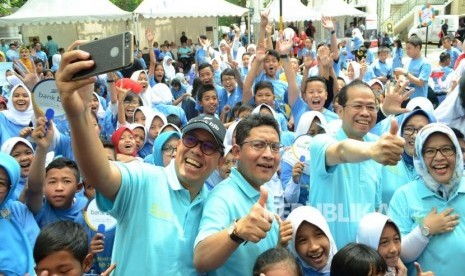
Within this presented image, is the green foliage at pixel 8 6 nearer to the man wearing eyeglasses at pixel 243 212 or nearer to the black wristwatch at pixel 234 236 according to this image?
the man wearing eyeglasses at pixel 243 212

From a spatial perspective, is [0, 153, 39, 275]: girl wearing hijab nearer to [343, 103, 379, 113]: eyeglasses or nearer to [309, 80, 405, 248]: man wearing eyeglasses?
[309, 80, 405, 248]: man wearing eyeglasses

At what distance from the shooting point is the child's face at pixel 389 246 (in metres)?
2.65

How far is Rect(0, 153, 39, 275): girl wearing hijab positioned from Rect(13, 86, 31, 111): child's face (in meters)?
2.60

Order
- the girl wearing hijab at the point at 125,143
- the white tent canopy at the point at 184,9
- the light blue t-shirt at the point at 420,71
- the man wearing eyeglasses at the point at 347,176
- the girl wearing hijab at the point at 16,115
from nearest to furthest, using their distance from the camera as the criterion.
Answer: the man wearing eyeglasses at the point at 347,176
the girl wearing hijab at the point at 125,143
the girl wearing hijab at the point at 16,115
the light blue t-shirt at the point at 420,71
the white tent canopy at the point at 184,9

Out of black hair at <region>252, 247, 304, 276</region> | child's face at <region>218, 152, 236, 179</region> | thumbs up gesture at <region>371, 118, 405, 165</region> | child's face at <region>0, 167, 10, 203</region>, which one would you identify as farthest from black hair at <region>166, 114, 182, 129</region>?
→ thumbs up gesture at <region>371, 118, 405, 165</region>

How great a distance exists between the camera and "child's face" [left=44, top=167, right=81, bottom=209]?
3217 millimetres

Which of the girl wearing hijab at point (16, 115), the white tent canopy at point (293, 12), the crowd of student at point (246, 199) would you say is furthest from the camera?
the white tent canopy at point (293, 12)

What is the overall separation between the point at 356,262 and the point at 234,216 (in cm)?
65

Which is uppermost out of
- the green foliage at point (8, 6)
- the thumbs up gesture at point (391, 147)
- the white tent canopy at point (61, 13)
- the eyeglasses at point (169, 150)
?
the green foliage at point (8, 6)

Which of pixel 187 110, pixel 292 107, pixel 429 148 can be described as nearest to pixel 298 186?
pixel 429 148

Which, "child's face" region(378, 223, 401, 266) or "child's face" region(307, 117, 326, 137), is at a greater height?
"child's face" region(307, 117, 326, 137)

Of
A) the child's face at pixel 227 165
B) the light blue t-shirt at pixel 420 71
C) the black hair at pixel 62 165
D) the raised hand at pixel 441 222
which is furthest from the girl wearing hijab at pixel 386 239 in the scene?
the light blue t-shirt at pixel 420 71

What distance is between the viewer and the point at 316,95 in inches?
197

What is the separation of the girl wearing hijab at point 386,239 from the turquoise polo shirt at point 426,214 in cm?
8
